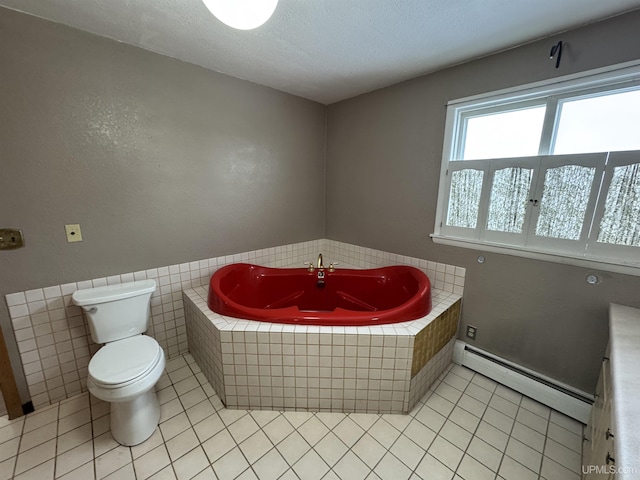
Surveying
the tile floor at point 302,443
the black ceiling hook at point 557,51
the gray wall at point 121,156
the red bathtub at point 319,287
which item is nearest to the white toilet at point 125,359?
the tile floor at point 302,443

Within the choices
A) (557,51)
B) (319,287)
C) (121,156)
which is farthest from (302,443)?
(557,51)

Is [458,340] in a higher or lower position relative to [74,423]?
higher

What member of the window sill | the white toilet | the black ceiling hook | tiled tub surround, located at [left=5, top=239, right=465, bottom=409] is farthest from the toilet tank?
the black ceiling hook

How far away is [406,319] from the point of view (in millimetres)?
1722

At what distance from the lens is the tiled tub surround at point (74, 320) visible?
1.59 m

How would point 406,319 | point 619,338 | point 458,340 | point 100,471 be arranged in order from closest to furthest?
point 619,338
point 100,471
point 406,319
point 458,340

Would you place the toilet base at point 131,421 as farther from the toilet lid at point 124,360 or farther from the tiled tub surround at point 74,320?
the tiled tub surround at point 74,320

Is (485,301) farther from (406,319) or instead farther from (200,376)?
(200,376)

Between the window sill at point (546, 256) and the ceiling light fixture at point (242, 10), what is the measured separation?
6.21ft

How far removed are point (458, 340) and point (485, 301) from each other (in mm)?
414

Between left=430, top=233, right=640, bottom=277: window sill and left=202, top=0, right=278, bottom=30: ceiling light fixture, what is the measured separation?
6.21ft

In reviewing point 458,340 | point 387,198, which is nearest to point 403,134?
point 387,198

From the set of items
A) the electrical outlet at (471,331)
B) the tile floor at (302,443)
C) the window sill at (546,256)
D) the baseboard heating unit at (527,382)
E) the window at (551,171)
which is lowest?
the tile floor at (302,443)

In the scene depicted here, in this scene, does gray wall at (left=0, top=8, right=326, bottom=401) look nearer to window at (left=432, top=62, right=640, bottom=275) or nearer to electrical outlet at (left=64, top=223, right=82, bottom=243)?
electrical outlet at (left=64, top=223, right=82, bottom=243)
